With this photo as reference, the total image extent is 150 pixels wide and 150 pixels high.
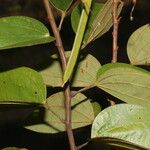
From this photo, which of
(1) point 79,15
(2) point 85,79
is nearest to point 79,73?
(2) point 85,79

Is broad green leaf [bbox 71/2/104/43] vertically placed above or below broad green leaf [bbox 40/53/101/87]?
above

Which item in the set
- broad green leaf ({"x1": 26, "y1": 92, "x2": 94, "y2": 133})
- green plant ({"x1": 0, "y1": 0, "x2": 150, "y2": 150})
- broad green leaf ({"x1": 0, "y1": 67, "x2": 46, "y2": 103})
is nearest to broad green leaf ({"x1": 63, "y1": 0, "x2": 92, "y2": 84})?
green plant ({"x1": 0, "y1": 0, "x2": 150, "y2": 150})

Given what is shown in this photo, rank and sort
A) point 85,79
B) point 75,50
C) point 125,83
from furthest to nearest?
point 85,79 → point 125,83 → point 75,50

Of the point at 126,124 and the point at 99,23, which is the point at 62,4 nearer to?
the point at 99,23

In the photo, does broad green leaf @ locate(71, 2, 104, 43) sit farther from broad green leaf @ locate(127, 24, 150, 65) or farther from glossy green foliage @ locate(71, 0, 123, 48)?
broad green leaf @ locate(127, 24, 150, 65)

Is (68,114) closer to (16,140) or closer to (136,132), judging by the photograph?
(136,132)

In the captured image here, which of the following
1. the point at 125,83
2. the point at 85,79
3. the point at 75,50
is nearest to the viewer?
the point at 75,50
